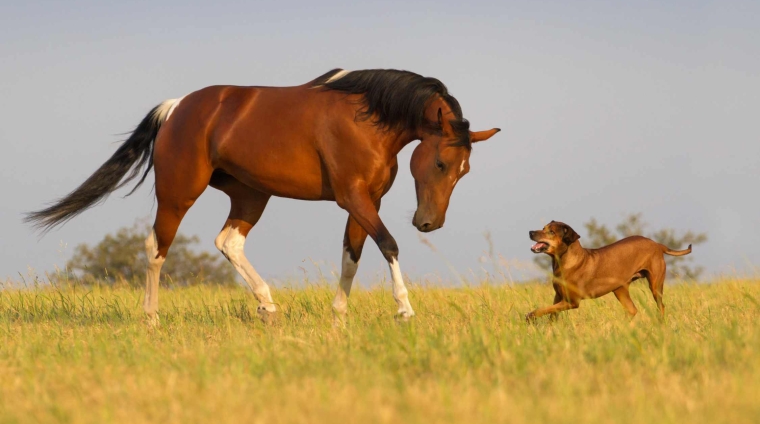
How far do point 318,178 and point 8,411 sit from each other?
392 centimetres

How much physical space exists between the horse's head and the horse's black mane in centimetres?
2

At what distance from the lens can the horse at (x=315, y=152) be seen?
6.84 m

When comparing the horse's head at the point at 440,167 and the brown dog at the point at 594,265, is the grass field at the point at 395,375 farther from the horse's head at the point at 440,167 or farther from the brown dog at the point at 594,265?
the horse's head at the point at 440,167

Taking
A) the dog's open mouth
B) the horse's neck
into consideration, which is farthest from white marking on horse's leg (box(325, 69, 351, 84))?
the dog's open mouth

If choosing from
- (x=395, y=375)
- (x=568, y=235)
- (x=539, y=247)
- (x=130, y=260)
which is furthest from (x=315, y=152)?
(x=130, y=260)

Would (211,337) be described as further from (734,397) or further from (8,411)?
(734,397)

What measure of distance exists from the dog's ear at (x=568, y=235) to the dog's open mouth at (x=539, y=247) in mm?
202

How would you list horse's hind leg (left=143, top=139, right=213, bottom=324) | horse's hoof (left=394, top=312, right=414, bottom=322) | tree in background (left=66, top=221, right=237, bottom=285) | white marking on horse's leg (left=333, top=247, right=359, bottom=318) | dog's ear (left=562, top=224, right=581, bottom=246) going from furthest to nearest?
tree in background (left=66, top=221, right=237, bottom=285) < horse's hind leg (left=143, top=139, right=213, bottom=324) < white marking on horse's leg (left=333, top=247, right=359, bottom=318) < dog's ear (left=562, top=224, right=581, bottom=246) < horse's hoof (left=394, top=312, right=414, bottom=322)

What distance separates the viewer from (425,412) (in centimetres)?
349

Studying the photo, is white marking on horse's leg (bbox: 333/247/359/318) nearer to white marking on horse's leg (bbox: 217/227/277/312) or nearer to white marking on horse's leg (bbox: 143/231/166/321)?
white marking on horse's leg (bbox: 217/227/277/312)

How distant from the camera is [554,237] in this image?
24.1 feet

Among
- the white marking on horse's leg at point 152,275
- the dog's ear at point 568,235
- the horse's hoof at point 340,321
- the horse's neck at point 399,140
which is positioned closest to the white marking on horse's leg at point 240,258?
the white marking on horse's leg at point 152,275

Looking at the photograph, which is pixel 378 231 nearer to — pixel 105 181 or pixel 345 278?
pixel 345 278

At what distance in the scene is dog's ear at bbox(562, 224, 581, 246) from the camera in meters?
7.38
